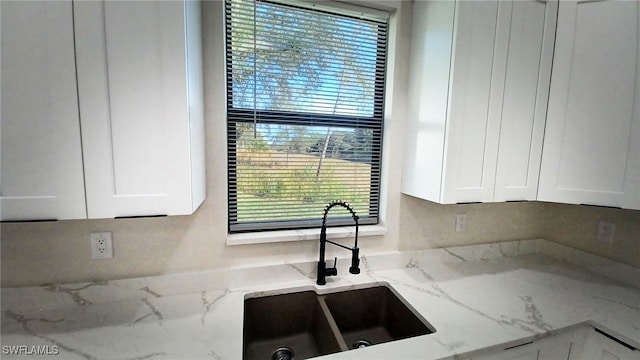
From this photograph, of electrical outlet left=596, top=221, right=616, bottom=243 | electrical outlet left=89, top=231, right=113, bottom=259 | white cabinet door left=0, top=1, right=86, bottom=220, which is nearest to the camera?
white cabinet door left=0, top=1, right=86, bottom=220

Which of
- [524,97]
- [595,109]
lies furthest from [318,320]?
[595,109]

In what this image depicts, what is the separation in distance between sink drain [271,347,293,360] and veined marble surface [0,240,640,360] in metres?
0.26

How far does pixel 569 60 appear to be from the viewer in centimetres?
132

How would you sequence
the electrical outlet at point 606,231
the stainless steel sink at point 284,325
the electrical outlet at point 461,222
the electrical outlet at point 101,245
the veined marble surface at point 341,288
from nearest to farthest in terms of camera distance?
the veined marble surface at point 341,288 < the electrical outlet at point 101,245 < the stainless steel sink at point 284,325 < the electrical outlet at point 606,231 < the electrical outlet at point 461,222

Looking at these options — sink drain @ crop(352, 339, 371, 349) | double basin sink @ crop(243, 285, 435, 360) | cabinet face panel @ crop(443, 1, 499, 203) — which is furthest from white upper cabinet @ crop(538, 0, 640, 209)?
sink drain @ crop(352, 339, 371, 349)

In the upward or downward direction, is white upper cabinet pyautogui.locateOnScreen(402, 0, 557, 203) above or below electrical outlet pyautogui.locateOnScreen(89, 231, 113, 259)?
above

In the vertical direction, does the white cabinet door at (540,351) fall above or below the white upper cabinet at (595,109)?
below

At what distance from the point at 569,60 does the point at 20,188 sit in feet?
7.61

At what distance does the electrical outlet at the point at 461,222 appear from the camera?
1652 mm

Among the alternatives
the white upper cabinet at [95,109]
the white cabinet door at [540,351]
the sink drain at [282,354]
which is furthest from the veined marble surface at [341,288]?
the white upper cabinet at [95,109]

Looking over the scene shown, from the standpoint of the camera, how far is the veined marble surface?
94 cm

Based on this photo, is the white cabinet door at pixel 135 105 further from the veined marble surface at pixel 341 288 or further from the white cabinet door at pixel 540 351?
the white cabinet door at pixel 540 351

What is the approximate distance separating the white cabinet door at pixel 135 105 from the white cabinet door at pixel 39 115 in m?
0.03

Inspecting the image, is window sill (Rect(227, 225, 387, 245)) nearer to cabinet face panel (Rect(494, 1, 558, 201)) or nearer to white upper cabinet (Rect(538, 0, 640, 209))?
cabinet face panel (Rect(494, 1, 558, 201))
